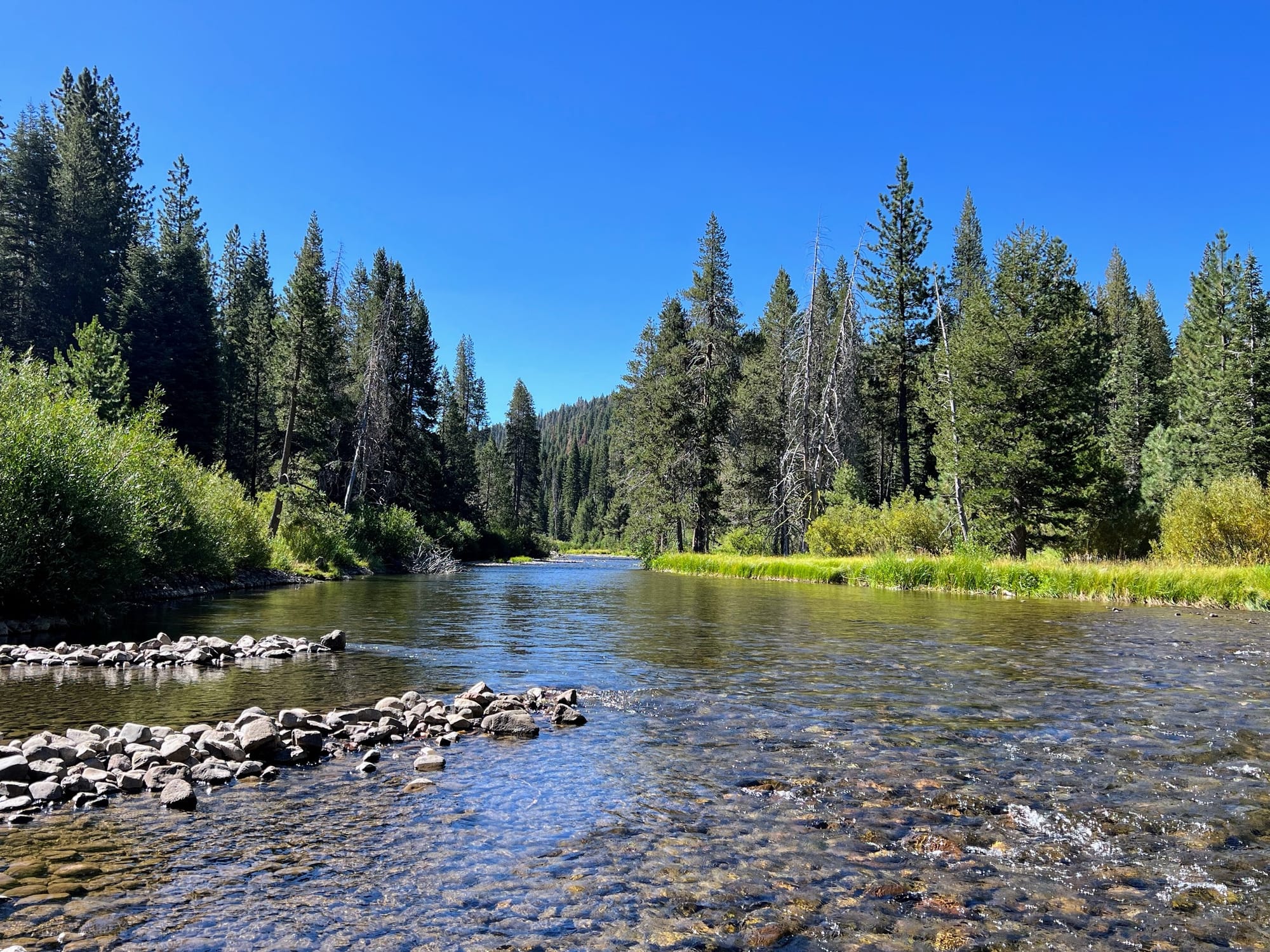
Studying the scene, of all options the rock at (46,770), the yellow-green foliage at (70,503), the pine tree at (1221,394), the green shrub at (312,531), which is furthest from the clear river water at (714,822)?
the pine tree at (1221,394)

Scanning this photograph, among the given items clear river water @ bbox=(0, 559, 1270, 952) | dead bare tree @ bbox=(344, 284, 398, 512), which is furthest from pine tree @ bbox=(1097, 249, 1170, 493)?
clear river water @ bbox=(0, 559, 1270, 952)

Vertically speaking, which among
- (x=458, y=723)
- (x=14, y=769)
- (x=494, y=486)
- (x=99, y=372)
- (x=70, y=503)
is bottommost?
(x=458, y=723)

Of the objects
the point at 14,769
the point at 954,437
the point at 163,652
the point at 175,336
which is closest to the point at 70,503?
the point at 163,652

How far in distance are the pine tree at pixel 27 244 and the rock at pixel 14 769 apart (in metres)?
61.2

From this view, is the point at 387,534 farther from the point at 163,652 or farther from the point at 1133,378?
the point at 1133,378

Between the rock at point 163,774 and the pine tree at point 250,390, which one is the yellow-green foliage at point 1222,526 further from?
the pine tree at point 250,390

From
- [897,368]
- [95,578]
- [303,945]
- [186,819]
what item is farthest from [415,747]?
[897,368]

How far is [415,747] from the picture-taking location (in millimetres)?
8008

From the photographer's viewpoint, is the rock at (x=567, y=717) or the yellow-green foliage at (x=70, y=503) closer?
the rock at (x=567, y=717)

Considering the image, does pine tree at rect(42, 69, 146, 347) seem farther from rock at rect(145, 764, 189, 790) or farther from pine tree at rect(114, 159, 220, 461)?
rock at rect(145, 764, 189, 790)

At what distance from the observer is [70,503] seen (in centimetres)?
1502

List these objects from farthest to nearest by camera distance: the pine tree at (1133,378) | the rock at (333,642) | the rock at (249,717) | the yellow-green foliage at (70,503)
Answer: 1. the pine tree at (1133,378)
2. the yellow-green foliage at (70,503)
3. the rock at (333,642)
4. the rock at (249,717)

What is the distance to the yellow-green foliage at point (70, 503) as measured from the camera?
1430 centimetres

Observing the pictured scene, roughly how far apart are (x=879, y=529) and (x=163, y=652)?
102 ft
